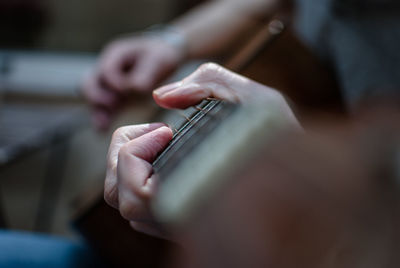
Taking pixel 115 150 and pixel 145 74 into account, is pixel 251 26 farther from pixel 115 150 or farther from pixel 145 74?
pixel 115 150

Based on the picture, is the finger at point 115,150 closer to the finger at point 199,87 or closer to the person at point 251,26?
the finger at point 199,87

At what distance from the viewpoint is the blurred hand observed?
0.26 m

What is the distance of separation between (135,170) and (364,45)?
439 mm

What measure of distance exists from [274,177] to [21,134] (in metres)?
0.74

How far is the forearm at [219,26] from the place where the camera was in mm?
744

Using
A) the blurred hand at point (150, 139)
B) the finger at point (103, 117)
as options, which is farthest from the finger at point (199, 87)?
the finger at point (103, 117)

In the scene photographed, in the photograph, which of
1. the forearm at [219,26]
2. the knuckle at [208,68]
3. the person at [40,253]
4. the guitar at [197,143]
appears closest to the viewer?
the guitar at [197,143]

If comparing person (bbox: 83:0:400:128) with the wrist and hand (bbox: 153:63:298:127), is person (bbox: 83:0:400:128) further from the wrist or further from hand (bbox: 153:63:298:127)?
hand (bbox: 153:63:298:127)

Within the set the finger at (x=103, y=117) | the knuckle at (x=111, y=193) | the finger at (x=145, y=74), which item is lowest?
the knuckle at (x=111, y=193)

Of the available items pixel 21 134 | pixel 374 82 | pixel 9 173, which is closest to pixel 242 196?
pixel 374 82

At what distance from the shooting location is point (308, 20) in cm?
65

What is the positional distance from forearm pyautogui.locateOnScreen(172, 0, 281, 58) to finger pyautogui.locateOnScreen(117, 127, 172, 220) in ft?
1.59

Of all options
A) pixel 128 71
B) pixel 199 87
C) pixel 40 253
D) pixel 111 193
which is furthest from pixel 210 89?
pixel 128 71

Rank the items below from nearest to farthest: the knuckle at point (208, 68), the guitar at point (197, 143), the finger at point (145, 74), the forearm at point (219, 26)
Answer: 1. the guitar at point (197, 143)
2. the knuckle at point (208, 68)
3. the finger at point (145, 74)
4. the forearm at point (219, 26)
